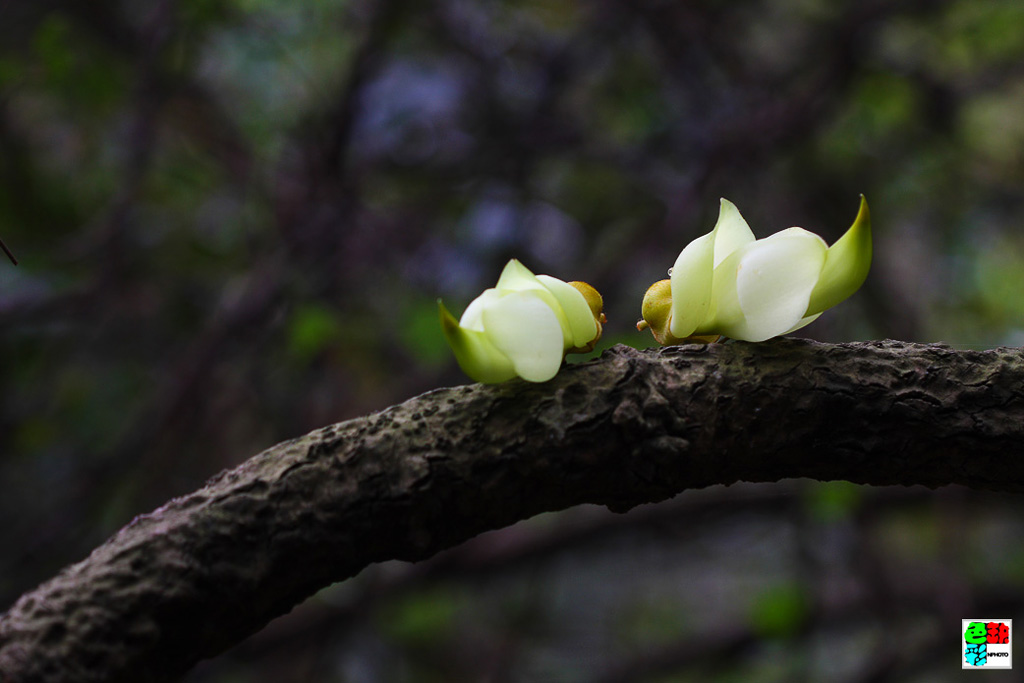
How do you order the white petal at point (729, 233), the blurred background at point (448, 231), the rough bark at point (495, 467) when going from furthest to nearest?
the blurred background at point (448, 231) → the white petal at point (729, 233) → the rough bark at point (495, 467)

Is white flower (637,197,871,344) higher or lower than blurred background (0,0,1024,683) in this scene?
lower

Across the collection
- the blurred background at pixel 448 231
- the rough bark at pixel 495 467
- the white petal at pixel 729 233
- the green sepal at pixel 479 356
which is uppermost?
the blurred background at pixel 448 231

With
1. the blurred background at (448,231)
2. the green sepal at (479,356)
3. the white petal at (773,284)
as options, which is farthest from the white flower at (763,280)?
the blurred background at (448,231)

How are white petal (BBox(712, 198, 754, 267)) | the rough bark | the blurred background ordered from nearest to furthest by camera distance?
the rough bark, white petal (BBox(712, 198, 754, 267)), the blurred background

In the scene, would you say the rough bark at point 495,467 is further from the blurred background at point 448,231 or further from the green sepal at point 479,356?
the blurred background at point 448,231

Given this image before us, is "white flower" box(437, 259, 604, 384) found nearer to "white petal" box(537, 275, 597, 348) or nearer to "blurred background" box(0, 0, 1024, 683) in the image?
"white petal" box(537, 275, 597, 348)

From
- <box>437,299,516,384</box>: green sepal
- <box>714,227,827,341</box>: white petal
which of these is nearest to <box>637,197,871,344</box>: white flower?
<box>714,227,827,341</box>: white petal

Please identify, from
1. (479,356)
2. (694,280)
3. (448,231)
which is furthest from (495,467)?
(448,231)
